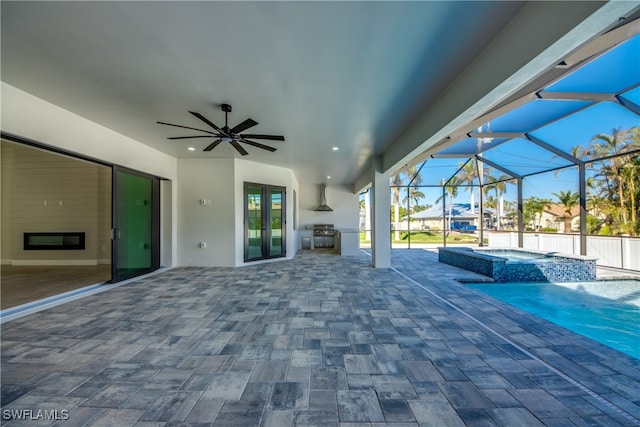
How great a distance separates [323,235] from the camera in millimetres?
10328

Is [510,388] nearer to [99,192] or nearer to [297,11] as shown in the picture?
[297,11]

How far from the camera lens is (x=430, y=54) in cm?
232

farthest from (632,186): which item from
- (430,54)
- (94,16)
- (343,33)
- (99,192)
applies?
(99,192)

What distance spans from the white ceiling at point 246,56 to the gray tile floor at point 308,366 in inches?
111

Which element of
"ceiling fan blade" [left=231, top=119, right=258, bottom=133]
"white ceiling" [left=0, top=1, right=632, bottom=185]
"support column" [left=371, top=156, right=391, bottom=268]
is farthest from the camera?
"support column" [left=371, top=156, right=391, bottom=268]

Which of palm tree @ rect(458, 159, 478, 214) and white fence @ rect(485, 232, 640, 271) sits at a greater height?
palm tree @ rect(458, 159, 478, 214)

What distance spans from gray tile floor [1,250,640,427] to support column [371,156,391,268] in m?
2.36

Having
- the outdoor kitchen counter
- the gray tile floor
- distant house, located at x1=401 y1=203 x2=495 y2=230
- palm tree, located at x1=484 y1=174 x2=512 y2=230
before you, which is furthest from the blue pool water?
distant house, located at x1=401 y1=203 x2=495 y2=230

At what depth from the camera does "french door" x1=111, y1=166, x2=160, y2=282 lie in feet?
15.1

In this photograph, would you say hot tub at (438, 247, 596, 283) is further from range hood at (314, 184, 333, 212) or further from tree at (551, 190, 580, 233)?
range hood at (314, 184, 333, 212)

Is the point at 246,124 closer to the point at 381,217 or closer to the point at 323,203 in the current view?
the point at 381,217

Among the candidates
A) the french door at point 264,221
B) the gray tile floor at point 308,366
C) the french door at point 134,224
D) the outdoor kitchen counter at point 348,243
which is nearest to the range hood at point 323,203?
the outdoor kitchen counter at point 348,243

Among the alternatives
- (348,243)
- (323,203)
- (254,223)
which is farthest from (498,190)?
(254,223)

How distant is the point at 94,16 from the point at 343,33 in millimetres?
1969
